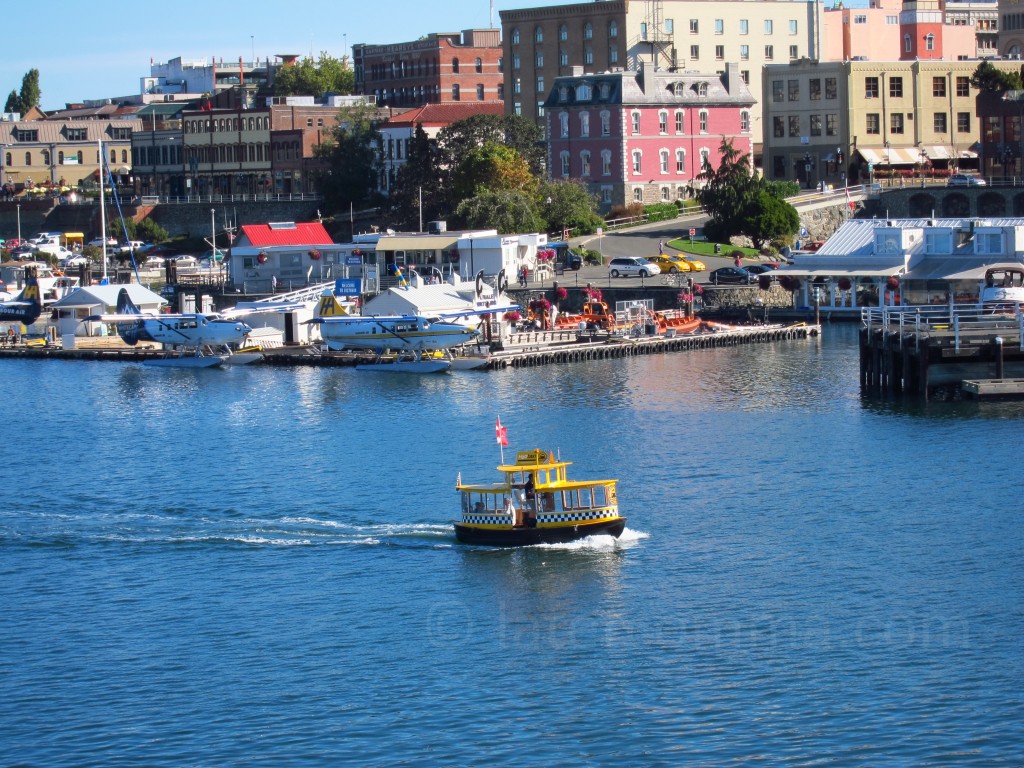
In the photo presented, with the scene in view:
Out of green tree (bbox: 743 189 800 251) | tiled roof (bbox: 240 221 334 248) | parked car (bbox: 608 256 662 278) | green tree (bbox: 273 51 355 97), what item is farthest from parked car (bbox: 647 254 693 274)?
green tree (bbox: 273 51 355 97)

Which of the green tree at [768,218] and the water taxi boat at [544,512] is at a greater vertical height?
the green tree at [768,218]

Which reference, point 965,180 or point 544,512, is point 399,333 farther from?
point 965,180

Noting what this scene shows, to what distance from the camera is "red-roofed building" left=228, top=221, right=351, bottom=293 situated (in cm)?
10788

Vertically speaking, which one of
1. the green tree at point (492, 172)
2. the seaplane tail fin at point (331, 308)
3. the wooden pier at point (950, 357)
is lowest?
the wooden pier at point (950, 357)

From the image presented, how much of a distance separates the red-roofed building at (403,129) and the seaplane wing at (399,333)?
55.0 meters

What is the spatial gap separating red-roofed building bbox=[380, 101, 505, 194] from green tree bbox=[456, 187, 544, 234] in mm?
25843

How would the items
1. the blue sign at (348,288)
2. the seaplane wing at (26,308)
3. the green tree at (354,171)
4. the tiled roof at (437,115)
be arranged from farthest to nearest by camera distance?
the tiled roof at (437,115) < the green tree at (354,171) < the seaplane wing at (26,308) < the blue sign at (348,288)

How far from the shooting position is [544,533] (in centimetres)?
4200

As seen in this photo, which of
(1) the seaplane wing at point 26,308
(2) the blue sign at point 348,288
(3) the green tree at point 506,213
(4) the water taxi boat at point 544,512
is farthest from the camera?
(3) the green tree at point 506,213

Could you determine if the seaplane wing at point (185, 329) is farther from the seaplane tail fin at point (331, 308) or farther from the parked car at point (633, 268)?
the parked car at point (633, 268)

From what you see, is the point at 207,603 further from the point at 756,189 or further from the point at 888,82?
the point at 888,82

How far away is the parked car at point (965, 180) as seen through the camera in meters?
113

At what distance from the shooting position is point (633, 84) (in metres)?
122

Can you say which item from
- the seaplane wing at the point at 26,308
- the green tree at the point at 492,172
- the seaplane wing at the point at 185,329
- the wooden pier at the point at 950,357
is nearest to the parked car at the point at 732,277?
the green tree at the point at 492,172
